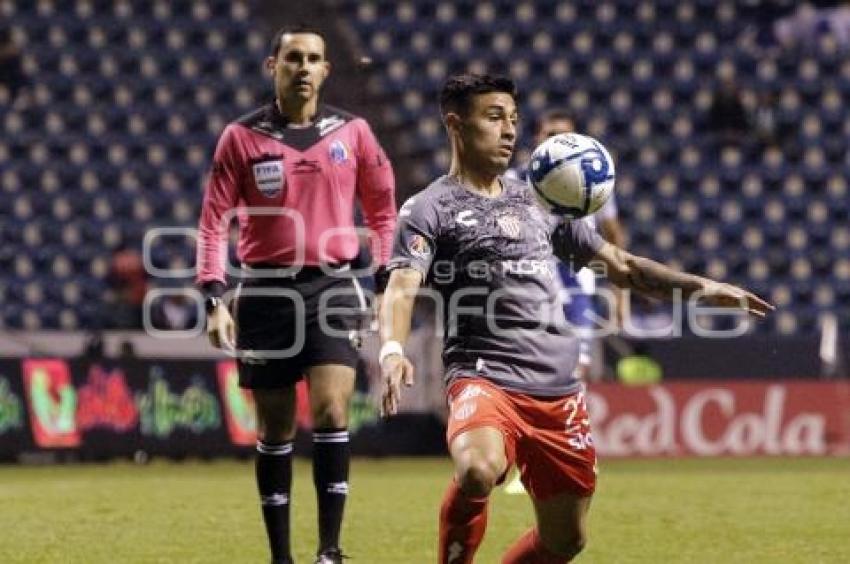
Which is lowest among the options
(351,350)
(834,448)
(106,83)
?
(834,448)

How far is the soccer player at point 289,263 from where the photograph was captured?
323 inches

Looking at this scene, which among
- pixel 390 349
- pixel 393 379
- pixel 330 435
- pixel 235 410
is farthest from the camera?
pixel 235 410

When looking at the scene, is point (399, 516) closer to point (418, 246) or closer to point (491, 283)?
point (491, 283)

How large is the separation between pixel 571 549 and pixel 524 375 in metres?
0.63

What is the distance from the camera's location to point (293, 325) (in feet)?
27.0

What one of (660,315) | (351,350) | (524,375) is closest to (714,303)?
(524,375)

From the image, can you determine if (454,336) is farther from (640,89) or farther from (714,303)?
(640,89)

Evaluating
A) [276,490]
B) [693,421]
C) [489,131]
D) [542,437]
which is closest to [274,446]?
[276,490]

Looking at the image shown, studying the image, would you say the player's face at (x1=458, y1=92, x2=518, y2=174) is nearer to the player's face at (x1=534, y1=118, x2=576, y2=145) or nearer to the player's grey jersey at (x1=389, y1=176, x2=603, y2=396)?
the player's grey jersey at (x1=389, y1=176, x2=603, y2=396)

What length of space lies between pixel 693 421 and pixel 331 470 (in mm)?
9140

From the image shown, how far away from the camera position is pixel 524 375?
258 inches

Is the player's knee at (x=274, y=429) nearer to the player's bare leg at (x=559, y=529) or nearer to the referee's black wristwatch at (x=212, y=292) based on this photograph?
the referee's black wristwatch at (x=212, y=292)

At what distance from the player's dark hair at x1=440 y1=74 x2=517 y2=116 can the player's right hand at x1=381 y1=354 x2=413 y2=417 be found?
101 centimetres

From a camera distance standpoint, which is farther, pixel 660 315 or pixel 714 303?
pixel 660 315
